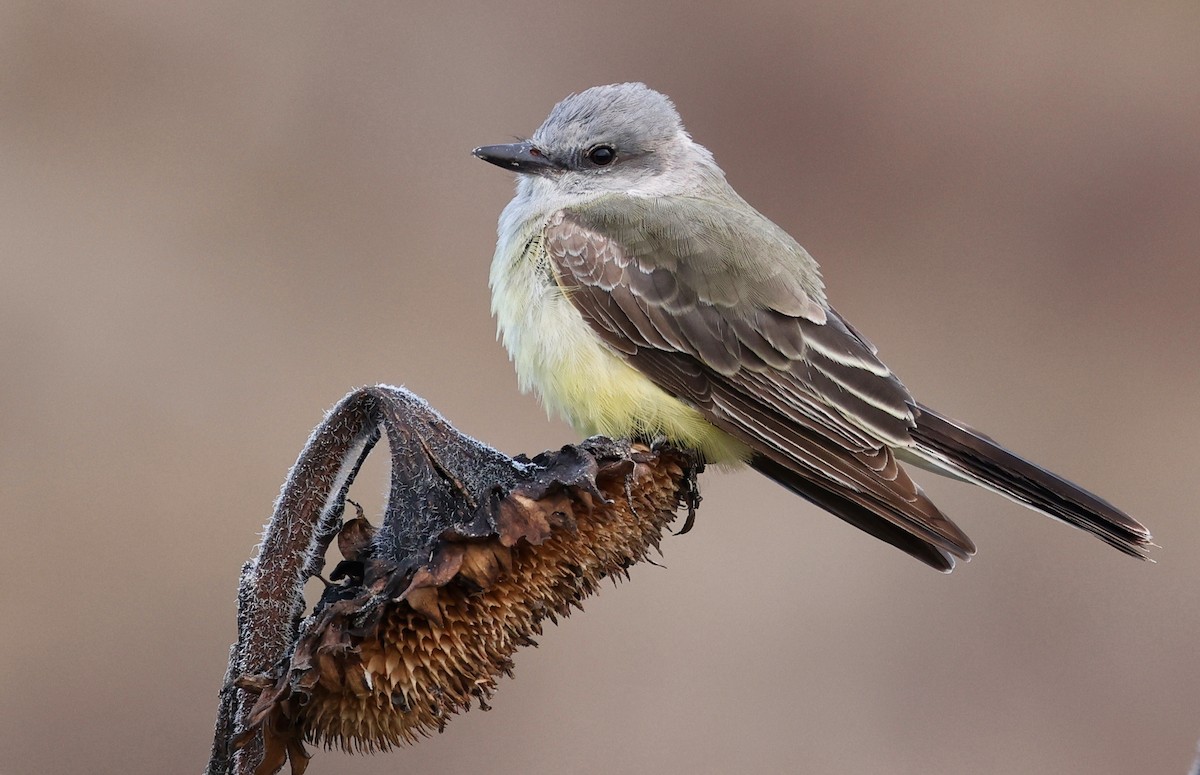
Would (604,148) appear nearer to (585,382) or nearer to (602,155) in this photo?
(602,155)

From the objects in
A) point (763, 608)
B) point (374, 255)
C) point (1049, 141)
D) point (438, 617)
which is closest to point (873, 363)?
point (438, 617)

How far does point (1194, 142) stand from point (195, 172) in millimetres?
5927

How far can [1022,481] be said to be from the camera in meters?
3.91

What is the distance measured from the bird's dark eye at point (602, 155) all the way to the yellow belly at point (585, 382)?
0.66m

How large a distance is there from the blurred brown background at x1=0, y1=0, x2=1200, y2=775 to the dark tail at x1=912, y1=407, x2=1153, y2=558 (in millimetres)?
2411

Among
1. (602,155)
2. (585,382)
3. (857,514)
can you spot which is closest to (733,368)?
(585,382)

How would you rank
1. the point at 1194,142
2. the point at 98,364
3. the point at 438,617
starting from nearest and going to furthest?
the point at 438,617, the point at 98,364, the point at 1194,142

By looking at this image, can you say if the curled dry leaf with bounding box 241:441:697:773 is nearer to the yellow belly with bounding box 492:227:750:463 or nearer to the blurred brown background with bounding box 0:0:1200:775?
the yellow belly with bounding box 492:227:750:463

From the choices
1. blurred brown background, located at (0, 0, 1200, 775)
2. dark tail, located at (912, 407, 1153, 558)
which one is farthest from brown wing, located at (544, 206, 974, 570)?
blurred brown background, located at (0, 0, 1200, 775)

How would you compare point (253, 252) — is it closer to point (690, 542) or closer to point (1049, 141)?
point (690, 542)

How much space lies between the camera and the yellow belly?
3.93 meters

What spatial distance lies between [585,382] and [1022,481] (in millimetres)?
1328

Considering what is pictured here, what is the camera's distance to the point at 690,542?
6.91 m

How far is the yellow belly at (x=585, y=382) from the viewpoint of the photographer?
3932 millimetres
